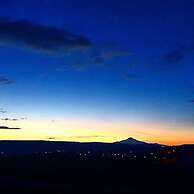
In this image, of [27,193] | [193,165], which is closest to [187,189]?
[27,193]

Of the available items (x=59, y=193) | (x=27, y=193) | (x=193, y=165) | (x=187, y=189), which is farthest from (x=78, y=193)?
(x=193, y=165)

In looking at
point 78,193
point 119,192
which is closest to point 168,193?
point 119,192

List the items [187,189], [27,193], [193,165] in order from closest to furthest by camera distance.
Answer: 1. [27,193]
2. [187,189]
3. [193,165]

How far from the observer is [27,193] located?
178 feet

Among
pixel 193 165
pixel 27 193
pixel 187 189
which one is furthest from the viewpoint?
pixel 193 165

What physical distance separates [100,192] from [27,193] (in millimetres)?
10175

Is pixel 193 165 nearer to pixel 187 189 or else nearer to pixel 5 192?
pixel 187 189

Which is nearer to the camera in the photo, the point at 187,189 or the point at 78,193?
the point at 78,193

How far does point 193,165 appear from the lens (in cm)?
11562

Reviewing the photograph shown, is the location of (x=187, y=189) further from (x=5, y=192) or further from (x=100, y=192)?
(x=5, y=192)

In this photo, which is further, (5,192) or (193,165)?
(193,165)

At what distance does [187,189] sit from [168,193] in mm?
7214

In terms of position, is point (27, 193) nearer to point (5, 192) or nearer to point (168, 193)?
point (5, 192)

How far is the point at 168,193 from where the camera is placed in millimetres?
55938
